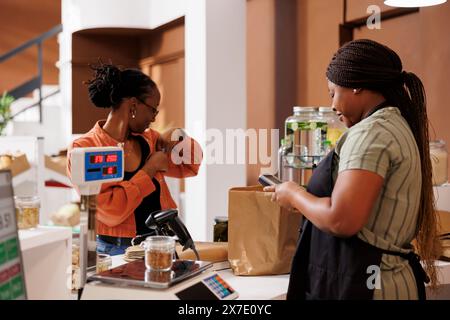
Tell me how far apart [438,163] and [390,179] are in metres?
1.27

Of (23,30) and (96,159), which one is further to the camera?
(23,30)

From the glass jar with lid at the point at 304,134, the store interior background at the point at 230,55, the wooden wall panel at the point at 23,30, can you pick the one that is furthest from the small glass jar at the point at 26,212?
the wooden wall panel at the point at 23,30

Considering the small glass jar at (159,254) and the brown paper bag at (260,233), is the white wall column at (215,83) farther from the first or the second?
the small glass jar at (159,254)

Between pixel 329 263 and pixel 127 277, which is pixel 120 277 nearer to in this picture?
pixel 127 277

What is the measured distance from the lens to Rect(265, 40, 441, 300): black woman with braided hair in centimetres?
139

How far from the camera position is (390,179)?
143 cm

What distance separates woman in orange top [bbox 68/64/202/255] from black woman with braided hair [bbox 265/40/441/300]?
0.93 metres

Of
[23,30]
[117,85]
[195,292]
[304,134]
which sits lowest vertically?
[195,292]

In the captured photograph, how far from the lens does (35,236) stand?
4.38 feet

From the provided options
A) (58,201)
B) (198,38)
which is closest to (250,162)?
(198,38)

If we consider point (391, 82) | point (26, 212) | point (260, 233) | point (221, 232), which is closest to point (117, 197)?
point (221, 232)

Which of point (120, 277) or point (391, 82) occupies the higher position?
point (391, 82)

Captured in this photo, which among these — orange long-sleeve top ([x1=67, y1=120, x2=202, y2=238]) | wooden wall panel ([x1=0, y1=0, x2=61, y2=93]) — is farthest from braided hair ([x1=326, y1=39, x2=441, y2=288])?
wooden wall panel ([x1=0, y1=0, x2=61, y2=93])
